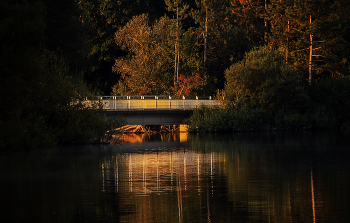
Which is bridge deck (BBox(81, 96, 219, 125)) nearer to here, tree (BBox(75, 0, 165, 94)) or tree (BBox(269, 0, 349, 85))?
tree (BBox(269, 0, 349, 85))

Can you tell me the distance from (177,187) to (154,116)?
37668 mm

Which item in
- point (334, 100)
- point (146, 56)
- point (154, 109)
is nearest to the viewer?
point (154, 109)

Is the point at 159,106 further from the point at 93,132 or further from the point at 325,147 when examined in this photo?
the point at 325,147

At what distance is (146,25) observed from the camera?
235 feet

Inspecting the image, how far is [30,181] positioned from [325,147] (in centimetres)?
1878

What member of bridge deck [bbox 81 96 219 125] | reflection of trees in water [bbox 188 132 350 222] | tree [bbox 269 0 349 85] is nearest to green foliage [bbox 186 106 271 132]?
bridge deck [bbox 81 96 219 125]

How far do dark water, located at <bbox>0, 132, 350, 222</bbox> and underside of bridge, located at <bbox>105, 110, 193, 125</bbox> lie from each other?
23.9 metres

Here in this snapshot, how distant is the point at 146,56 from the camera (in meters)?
68.2

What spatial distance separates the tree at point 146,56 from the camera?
6781cm

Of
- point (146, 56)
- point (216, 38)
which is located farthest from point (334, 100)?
point (146, 56)

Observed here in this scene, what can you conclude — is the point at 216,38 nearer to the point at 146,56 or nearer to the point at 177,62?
the point at 177,62

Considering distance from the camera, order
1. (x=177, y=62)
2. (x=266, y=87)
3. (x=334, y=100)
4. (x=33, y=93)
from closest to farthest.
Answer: (x=33, y=93) → (x=266, y=87) → (x=334, y=100) → (x=177, y=62)

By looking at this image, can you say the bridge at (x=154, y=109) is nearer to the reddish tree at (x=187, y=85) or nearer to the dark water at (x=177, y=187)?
the reddish tree at (x=187, y=85)

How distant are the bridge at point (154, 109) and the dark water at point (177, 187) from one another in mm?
23408
